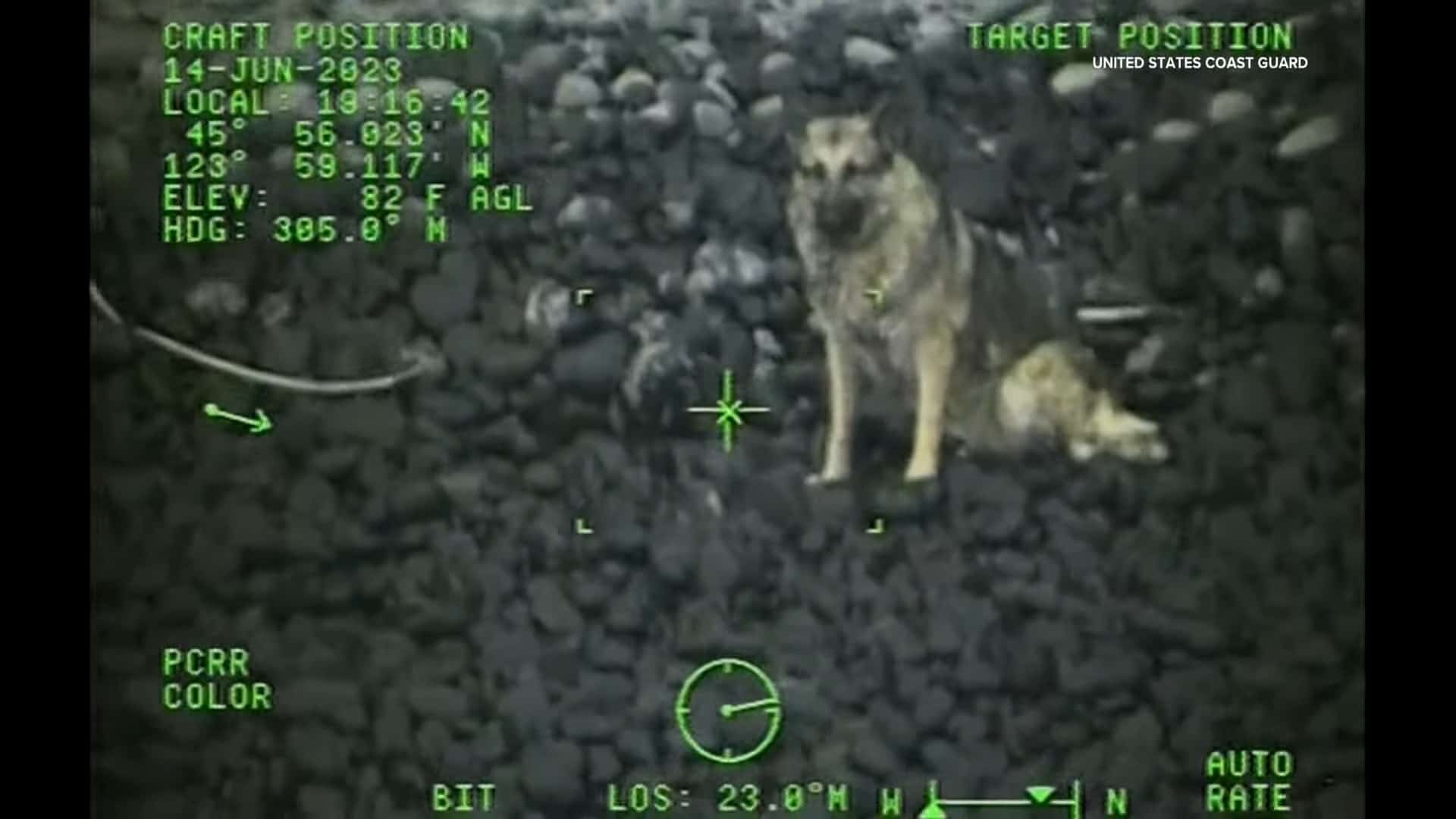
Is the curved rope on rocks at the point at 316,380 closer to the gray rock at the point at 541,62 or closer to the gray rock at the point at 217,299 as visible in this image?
the gray rock at the point at 217,299

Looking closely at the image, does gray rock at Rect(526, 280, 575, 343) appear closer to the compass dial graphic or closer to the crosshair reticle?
the crosshair reticle

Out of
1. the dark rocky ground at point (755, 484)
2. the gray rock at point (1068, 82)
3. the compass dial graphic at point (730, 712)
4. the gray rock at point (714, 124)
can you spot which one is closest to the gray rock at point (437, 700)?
the dark rocky ground at point (755, 484)

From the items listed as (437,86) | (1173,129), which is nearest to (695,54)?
(437,86)

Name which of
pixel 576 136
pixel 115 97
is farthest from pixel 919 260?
pixel 115 97

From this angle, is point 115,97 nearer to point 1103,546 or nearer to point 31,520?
point 31,520

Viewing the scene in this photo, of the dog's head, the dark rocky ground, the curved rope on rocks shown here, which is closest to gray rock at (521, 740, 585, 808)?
the dark rocky ground

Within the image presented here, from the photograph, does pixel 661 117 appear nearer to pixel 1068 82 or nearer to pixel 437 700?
pixel 1068 82
